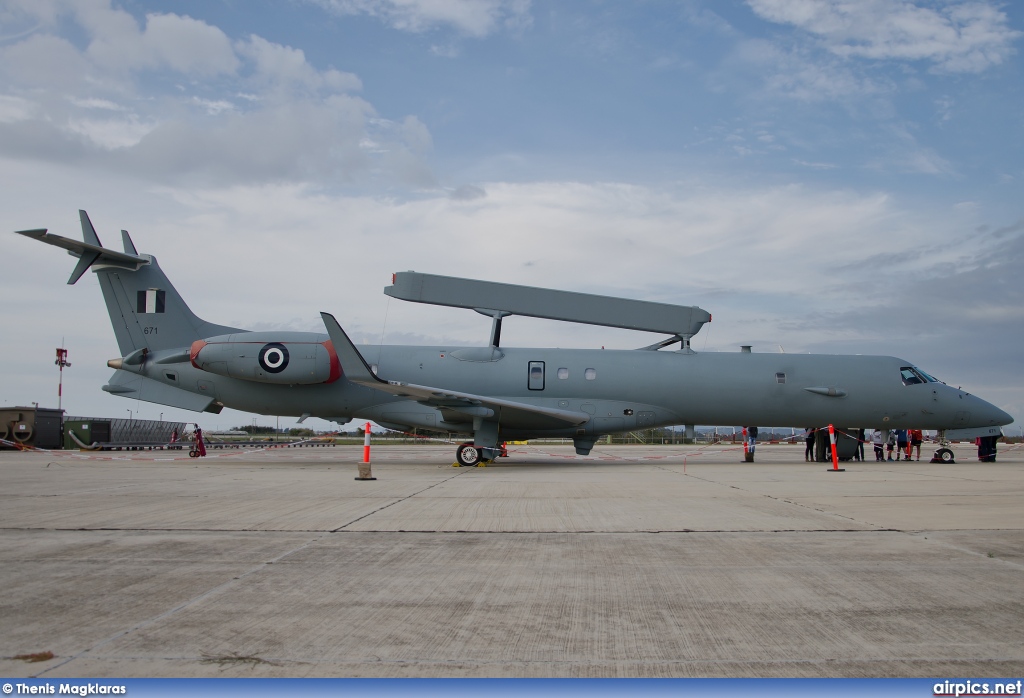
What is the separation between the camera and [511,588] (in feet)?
17.1

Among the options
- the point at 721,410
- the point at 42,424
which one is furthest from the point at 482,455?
the point at 42,424

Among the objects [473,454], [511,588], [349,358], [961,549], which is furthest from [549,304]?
[511,588]

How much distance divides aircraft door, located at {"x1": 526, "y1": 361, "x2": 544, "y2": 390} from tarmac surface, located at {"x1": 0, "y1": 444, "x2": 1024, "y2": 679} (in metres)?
10.2

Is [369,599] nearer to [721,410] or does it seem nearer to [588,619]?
[588,619]

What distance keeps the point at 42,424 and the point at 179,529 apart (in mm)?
34671

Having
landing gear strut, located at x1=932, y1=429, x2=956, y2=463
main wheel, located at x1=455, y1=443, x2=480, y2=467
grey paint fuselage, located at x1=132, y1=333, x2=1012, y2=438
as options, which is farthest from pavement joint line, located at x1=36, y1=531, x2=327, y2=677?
landing gear strut, located at x1=932, y1=429, x2=956, y2=463

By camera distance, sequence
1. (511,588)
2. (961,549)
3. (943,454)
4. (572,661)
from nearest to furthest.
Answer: (572,661)
(511,588)
(961,549)
(943,454)

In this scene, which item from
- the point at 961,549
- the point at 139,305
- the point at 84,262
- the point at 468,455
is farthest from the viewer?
the point at 139,305

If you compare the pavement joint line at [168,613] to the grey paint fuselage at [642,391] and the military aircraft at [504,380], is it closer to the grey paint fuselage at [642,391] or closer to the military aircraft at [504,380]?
the military aircraft at [504,380]

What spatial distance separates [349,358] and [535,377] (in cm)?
532

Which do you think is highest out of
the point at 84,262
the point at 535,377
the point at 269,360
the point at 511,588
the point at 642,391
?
the point at 84,262

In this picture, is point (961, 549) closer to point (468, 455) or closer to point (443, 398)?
point (443, 398)

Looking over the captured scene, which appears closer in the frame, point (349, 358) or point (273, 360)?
point (349, 358)

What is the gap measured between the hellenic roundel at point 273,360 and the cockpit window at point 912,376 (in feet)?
56.1
